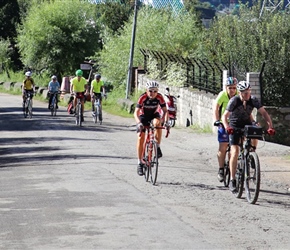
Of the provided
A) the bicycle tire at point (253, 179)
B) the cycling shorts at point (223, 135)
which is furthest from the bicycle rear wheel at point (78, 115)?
the bicycle tire at point (253, 179)

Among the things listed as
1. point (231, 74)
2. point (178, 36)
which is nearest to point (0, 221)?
point (231, 74)

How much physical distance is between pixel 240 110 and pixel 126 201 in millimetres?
2252

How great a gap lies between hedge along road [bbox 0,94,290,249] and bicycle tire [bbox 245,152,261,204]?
157 millimetres

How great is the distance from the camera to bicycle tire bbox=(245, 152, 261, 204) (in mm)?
13406

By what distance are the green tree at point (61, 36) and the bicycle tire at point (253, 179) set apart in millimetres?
43799

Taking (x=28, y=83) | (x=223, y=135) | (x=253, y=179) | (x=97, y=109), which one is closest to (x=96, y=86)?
(x=97, y=109)

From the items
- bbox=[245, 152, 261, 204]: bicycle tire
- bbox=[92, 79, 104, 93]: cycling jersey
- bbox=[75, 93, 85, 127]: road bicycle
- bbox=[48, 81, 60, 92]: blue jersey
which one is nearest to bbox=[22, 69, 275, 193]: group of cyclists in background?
A: bbox=[245, 152, 261, 204]: bicycle tire

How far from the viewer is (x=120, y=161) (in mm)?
19844

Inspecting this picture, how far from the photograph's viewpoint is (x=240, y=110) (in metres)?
14.2

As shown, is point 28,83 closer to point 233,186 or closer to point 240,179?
point 233,186

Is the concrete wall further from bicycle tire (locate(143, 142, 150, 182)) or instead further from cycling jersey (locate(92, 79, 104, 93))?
bicycle tire (locate(143, 142, 150, 182))

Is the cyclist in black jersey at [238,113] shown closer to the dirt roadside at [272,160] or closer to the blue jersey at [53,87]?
the dirt roadside at [272,160]

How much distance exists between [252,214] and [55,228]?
2.83 metres

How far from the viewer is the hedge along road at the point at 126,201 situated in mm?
10633
